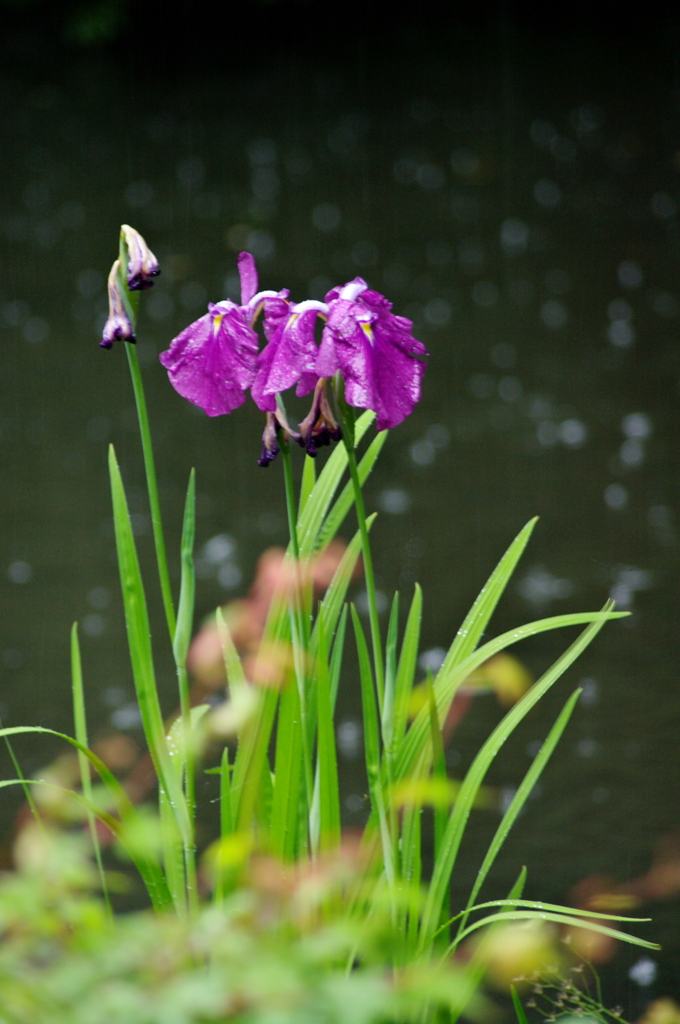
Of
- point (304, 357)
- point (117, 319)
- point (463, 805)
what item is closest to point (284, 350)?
point (304, 357)

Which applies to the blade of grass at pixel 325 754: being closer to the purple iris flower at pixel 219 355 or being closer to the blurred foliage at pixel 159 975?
the purple iris flower at pixel 219 355

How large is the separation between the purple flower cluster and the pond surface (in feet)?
3.84

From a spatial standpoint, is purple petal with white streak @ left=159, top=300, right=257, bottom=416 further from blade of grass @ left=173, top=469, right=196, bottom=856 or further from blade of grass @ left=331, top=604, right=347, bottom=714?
blade of grass @ left=331, top=604, right=347, bottom=714

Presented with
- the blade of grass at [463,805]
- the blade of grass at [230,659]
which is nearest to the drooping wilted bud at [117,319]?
the blade of grass at [230,659]

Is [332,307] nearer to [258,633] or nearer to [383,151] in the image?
[258,633]

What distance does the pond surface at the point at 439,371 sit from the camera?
2432 millimetres

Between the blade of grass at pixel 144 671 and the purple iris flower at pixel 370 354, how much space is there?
1.15ft

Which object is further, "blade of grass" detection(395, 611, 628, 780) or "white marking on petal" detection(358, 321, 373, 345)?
"blade of grass" detection(395, 611, 628, 780)

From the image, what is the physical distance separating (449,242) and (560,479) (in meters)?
2.65

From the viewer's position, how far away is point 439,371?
435 cm

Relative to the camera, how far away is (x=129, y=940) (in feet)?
2.18

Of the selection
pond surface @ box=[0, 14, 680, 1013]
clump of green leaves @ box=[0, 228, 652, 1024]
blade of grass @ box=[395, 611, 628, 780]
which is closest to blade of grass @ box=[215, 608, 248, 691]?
clump of green leaves @ box=[0, 228, 652, 1024]

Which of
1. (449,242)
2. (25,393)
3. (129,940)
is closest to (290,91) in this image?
(449,242)

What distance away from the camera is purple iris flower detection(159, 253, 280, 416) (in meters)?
1.11
